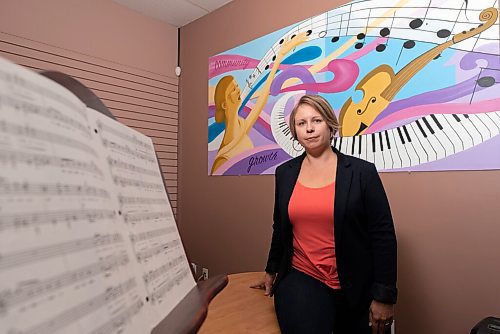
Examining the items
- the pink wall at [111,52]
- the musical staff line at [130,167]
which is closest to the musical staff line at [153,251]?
the musical staff line at [130,167]

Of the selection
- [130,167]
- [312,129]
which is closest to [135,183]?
[130,167]

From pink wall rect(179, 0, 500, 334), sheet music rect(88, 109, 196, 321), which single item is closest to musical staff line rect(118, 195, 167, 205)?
sheet music rect(88, 109, 196, 321)

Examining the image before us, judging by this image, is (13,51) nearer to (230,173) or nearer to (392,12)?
(230,173)

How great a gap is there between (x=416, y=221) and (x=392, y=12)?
3.63 ft

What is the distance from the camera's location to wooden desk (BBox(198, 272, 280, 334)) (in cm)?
129

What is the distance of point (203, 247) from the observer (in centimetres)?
273

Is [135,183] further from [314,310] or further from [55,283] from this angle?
[314,310]

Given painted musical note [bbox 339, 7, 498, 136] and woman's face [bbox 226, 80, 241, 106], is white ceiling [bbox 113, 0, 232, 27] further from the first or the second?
painted musical note [bbox 339, 7, 498, 136]

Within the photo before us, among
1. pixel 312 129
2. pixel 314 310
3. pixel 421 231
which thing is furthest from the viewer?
pixel 421 231

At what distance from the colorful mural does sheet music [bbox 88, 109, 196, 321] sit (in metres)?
1.48

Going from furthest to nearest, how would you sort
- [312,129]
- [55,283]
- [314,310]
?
[312,129] < [314,310] < [55,283]

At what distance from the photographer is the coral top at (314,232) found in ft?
4.52

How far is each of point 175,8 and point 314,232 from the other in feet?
7.34

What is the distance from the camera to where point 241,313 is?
1.44 meters
